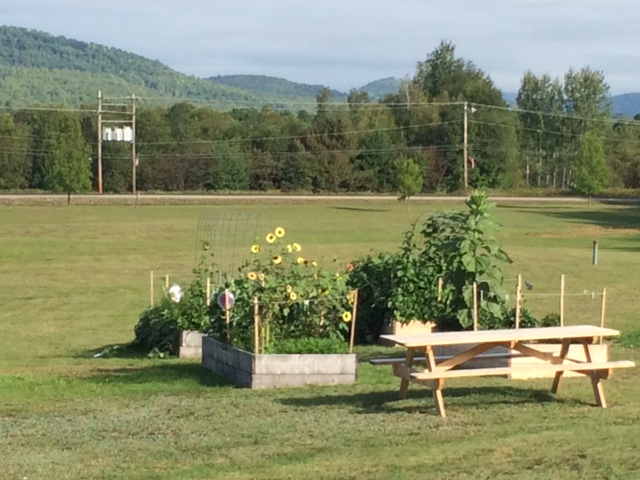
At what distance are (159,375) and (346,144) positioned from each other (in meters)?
93.7

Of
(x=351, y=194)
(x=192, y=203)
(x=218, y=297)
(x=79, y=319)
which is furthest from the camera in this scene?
(x=351, y=194)

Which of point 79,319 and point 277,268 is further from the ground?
point 277,268

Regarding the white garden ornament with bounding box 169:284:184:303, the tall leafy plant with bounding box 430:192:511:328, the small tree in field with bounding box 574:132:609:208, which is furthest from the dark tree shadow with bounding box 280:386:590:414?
the small tree in field with bounding box 574:132:609:208

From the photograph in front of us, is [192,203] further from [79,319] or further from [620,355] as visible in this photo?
[620,355]

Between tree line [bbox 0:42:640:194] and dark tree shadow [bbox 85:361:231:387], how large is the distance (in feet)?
273

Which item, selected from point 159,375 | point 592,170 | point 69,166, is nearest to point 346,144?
point 592,170

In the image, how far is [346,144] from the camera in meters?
105

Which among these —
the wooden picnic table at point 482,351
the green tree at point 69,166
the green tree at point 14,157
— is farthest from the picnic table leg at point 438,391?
the green tree at point 14,157

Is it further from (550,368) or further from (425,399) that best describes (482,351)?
(425,399)

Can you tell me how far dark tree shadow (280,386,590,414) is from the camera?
9.66m

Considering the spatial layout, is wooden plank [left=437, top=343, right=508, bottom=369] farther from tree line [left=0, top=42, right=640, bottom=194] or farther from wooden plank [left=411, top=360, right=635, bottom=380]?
tree line [left=0, top=42, right=640, bottom=194]

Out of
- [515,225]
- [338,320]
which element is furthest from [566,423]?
[515,225]

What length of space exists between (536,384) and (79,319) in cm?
1123

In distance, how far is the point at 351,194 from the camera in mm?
99438
